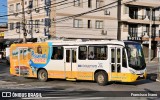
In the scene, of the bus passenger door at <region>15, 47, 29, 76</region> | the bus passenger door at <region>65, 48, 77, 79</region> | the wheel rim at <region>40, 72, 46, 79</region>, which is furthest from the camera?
the bus passenger door at <region>15, 47, 29, 76</region>

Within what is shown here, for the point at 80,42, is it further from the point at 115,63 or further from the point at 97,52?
the point at 115,63

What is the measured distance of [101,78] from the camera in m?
20.6

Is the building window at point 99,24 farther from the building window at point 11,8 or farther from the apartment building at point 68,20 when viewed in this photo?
the building window at point 11,8

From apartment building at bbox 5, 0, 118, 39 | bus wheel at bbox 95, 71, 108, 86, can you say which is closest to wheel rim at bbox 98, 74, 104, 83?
bus wheel at bbox 95, 71, 108, 86

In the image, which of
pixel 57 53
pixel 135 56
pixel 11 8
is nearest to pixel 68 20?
pixel 11 8

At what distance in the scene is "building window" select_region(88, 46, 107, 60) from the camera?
2067 cm

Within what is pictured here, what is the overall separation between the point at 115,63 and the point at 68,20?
31772 mm

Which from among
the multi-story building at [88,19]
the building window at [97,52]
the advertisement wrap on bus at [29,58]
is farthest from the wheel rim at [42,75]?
the multi-story building at [88,19]

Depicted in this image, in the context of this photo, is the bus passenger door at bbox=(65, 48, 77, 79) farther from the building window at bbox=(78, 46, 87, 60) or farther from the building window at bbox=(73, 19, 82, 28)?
the building window at bbox=(73, 19, 82, 28)

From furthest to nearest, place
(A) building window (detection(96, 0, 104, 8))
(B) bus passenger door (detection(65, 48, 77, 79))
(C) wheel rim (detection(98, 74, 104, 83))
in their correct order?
(A) building window (detection(96, 0, 104, 8))
(B) bus passenger door (detection(65, 48, 77, 79))
(C) wheel rim (detection(98, 74, 104, 83))

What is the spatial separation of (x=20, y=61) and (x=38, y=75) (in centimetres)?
187

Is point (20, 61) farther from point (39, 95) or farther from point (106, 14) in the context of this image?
point (106, 14)

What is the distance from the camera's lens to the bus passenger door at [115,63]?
20.1m

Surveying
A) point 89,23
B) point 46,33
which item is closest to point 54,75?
point 46,33
